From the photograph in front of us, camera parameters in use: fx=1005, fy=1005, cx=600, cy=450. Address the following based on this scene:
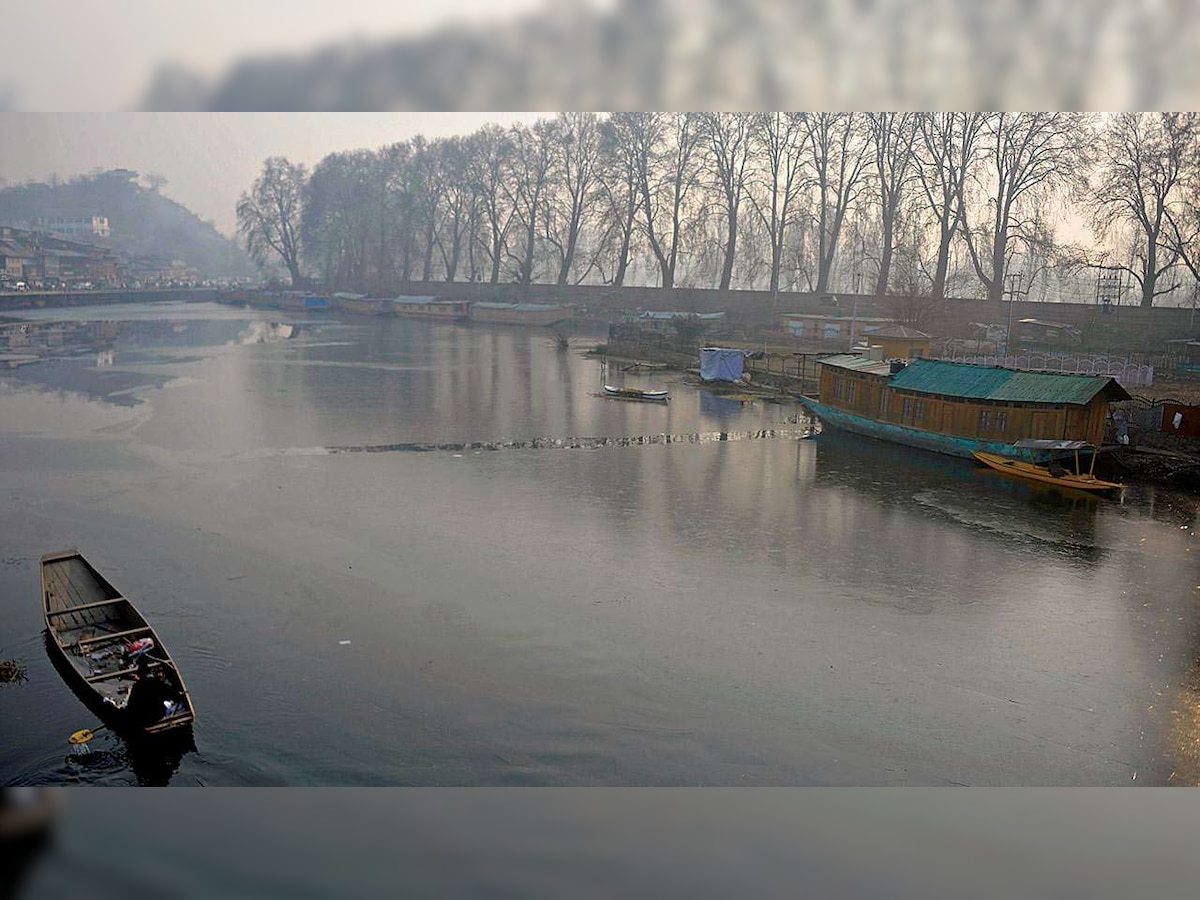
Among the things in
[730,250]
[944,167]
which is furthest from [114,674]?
[730,250]

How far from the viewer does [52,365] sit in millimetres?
10945

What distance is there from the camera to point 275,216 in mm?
18047

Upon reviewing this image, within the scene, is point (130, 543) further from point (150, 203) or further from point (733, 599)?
point (150, 203)

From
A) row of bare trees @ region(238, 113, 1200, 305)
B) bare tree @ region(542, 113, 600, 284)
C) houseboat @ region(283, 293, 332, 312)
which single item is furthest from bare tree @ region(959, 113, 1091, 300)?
houseboat @ region(283, 293, 332, 312)

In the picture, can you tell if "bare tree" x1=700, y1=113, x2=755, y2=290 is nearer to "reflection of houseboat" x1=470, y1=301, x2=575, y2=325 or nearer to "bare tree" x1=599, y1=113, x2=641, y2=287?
"bare tree" x1=599, y1=113, x2=641, y2=287

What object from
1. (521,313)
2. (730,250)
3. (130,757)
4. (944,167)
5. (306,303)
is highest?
(944,167)

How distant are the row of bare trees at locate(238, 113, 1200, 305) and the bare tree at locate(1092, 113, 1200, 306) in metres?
0.02

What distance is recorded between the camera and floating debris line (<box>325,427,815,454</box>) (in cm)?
722

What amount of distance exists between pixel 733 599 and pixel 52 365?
9556 mm

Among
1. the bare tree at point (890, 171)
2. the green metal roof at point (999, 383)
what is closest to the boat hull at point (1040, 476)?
the green metal roof at point (999, 383)

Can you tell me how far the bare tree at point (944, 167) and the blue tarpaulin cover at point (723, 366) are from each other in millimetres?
3486

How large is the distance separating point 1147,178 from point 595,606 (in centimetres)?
897

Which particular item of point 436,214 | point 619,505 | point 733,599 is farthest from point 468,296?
point 733,599

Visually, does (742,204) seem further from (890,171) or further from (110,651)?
(110,651)
